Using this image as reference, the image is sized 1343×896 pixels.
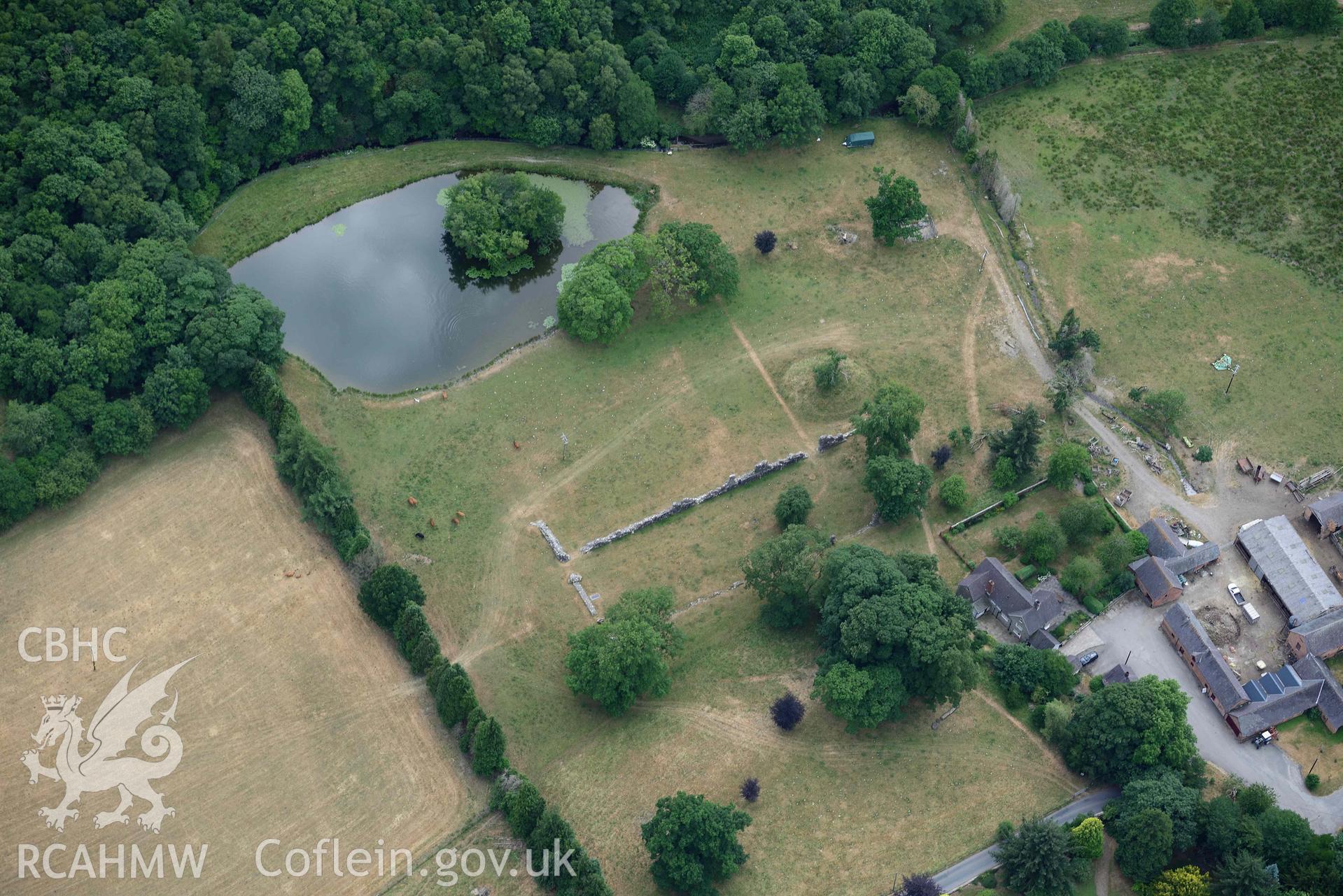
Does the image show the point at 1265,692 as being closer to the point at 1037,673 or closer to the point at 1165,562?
the point at 1165,562

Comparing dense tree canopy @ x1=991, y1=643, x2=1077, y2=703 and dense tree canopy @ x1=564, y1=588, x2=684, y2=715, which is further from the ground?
dense tree canopy @ x1=564, y1=588, x2=684, y2=715

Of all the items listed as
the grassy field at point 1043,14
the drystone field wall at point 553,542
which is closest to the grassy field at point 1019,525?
the drystone field wall at point 553,542

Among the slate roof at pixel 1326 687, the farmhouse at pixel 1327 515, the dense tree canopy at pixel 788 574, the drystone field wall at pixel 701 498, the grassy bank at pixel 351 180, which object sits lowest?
the slate roof at pixel 1326 687

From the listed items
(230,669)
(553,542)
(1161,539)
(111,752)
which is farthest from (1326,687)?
(111,752)

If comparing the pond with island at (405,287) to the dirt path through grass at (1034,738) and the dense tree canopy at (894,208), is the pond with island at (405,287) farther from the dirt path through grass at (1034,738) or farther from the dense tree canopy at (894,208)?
the dirt path through grass at (1034,738)

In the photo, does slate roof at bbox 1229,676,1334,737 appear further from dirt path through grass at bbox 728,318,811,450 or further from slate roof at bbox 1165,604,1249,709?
dirt path through grass at bbox 728,318,811,450

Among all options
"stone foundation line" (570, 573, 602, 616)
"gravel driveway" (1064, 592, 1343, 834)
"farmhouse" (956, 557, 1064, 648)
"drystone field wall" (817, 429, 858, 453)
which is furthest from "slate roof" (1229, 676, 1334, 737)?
"stone foundation line" (570, 573, 602, 616)

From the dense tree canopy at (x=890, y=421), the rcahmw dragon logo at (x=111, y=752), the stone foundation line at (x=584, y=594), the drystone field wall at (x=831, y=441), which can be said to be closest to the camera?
the rcahmw dragon logo at (x=111, y=752)
